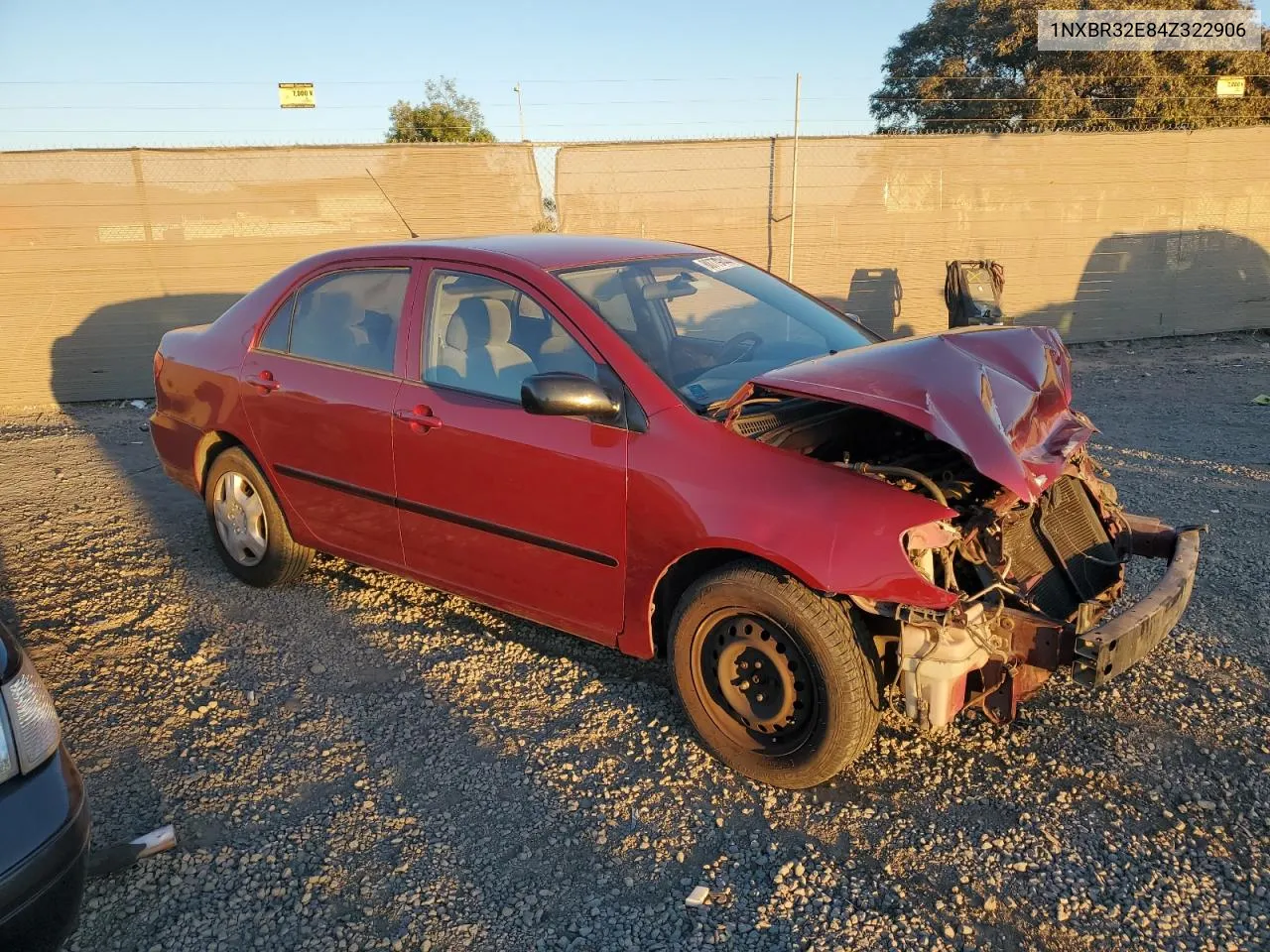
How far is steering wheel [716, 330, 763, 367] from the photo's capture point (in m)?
3.64

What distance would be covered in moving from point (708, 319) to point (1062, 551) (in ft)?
5.43

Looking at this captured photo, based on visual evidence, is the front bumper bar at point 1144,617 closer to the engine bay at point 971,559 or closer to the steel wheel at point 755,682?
the engine bay at point 971,559

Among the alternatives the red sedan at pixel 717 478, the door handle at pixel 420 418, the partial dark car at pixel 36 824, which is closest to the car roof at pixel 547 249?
the red sedan at pixel 717 478

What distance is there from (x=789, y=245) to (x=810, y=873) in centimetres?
924

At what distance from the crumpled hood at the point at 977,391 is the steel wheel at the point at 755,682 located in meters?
0.78

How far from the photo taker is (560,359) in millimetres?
3473

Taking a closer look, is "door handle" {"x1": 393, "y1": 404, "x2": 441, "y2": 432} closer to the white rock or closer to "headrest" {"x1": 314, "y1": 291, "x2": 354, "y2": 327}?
"headrest" {"x1": 314, "y1": 291, "x2": 354, "y2": 327}

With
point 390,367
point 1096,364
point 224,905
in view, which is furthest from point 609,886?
point 1096,364

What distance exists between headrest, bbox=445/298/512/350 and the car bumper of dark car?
2086mm

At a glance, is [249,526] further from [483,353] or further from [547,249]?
[547,249]

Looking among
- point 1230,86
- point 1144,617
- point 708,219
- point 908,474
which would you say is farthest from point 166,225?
point 1230,86

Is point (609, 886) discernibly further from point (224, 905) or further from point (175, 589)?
point (175, 589)

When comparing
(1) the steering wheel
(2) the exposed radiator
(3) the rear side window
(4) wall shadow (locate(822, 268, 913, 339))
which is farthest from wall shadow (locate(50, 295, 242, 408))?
(2) the exposed radiator

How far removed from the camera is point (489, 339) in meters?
3.73
